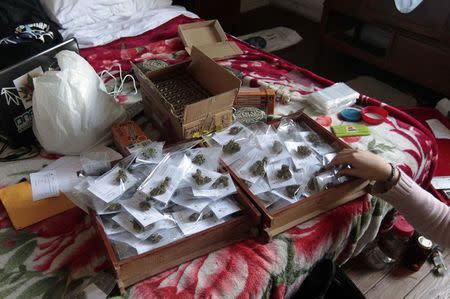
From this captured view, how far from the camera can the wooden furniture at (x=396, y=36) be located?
1.95 metres

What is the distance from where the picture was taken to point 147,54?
1.62 m

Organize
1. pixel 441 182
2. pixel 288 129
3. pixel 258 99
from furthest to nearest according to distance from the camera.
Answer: pixel 441 182 → pixel 258 99 → pixel 288 129

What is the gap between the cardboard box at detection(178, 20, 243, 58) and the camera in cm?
163

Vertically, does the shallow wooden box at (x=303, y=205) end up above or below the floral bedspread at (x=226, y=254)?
above

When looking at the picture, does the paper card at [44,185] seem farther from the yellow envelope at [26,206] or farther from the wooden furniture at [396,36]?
the wooden furniture at [396,36]

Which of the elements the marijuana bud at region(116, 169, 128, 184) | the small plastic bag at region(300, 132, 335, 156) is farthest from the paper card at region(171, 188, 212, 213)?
the small plastic bag at region(300, 132, 335, 156)

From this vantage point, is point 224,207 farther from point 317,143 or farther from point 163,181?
point 317,143

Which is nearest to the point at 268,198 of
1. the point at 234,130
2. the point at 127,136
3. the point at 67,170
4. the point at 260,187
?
the point at 260,187

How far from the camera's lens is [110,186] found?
83 centimetres

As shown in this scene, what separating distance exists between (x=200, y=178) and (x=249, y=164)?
0.14m

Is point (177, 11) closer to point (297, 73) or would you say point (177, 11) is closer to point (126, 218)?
point (297, 73)

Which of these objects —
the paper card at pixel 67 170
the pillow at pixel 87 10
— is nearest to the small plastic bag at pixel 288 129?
the paper card at pixel 67 170

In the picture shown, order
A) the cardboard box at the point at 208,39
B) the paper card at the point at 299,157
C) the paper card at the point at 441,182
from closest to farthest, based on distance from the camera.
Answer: the paper card at the point at 299,157 < the paper card at the point at 441,182 < the cardboard box at the point at 208,39

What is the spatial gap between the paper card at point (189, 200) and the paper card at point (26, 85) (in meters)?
0.62
